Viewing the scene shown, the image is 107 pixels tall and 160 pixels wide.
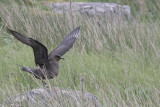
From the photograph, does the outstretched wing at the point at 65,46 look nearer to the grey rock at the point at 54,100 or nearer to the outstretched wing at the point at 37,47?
the outstretched wing at the point at 37,47

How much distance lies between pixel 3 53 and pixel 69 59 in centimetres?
115

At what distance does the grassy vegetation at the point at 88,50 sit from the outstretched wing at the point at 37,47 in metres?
0.29

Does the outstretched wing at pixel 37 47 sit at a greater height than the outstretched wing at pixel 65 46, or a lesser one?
greater

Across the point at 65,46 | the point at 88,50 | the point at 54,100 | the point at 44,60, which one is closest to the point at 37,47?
the point at 44,60

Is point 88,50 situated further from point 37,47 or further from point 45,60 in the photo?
point 37,47

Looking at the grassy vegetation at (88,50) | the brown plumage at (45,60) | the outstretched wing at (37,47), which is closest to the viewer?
the outstretched wing at (37,47)

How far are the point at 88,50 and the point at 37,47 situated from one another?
7.83ft

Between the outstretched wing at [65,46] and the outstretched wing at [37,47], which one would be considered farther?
the outstretched wing at [65,46]

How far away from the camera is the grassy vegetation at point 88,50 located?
4395 millimetres

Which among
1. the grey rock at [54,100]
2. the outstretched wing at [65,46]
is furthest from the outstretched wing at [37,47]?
the grey rock at [54,100]

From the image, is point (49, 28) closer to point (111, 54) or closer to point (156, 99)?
point (111, 54)

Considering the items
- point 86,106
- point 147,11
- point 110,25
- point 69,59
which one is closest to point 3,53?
point 69,59

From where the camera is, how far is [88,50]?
615 cm

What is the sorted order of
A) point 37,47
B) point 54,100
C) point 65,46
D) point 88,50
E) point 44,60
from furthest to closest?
point 88,50 → point 65,46 → point 44,60 → point 37,47 → point 54,100
